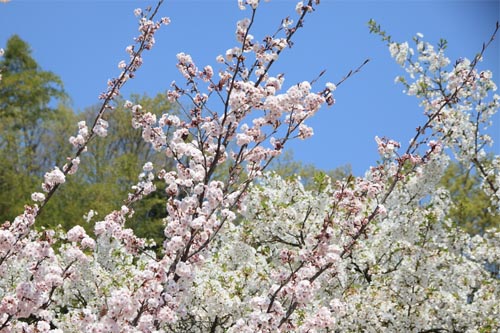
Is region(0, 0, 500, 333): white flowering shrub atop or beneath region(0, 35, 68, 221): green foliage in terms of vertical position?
beneath

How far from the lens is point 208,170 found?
4242mm

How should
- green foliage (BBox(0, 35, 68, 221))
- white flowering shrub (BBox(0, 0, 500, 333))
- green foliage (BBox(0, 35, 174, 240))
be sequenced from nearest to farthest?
white flowering shrub (BBox(0, 0, 500, 333))
green foliage (BBox(0, 35, 174, 240))
green foliage (BBox(0, 35, 68, 221))

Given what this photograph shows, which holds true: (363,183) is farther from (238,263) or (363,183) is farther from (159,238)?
(159,238)

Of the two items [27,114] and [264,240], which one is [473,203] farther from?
[27,114]

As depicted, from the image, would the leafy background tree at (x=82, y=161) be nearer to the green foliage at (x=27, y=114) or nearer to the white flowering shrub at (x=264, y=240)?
the green foliage at (x=27, y=114)

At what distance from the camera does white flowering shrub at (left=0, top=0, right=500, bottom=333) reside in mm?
3791

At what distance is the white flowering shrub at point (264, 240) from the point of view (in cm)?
379

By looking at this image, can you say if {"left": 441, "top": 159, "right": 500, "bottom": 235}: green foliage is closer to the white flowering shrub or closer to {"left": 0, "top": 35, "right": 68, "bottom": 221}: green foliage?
the white flowering shrub

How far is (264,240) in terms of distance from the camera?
9242 millimetres

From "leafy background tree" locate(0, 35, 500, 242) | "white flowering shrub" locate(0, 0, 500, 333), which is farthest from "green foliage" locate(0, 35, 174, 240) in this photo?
"white flowering shrub" locate(0, 0, 500, 333)

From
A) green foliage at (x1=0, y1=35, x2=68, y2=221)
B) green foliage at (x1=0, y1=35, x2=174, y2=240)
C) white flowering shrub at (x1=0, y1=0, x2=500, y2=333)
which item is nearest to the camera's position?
white flowering shrub at (x1=0, y1=0, x2=500, y2=333)

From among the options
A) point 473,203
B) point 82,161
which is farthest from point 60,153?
point 473,203

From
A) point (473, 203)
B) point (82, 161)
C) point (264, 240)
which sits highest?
point (473, 203)

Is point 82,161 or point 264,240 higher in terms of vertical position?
point 82,161
